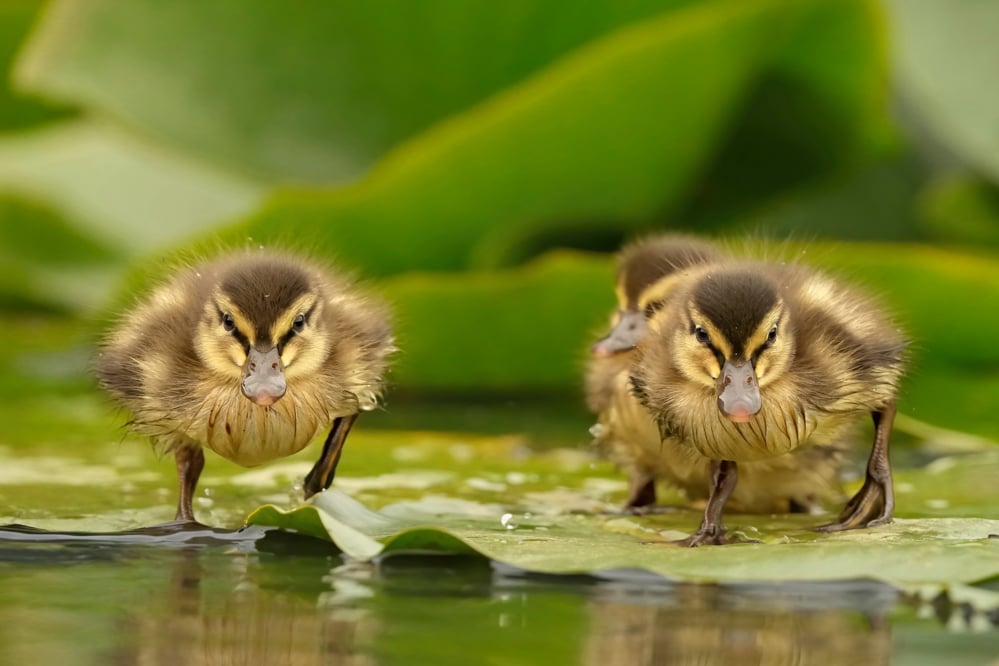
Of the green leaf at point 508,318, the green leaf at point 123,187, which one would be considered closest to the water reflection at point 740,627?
the green leaf at point 508,318

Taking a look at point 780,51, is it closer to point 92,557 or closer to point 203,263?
point 203,263

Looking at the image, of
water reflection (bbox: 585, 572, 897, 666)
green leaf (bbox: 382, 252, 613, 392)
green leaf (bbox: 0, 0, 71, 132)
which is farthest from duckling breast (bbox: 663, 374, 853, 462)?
green leaf (bbox: 0, 0, 71, 132)

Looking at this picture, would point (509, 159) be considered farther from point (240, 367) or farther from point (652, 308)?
point (240, 367)

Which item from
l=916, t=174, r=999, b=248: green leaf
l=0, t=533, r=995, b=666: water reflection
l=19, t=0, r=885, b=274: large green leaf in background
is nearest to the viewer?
l=0, t=533, r=995, b=666: water reflection

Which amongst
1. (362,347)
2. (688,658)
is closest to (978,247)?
(362,347)

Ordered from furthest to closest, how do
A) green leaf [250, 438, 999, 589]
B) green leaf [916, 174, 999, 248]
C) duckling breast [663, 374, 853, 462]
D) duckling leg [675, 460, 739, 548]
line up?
green leaf [916, 174, 999, 248]
duckling breast [663, 374, 853, 462]
duckling leg [675, 460, 739, 548]
green leaf [250, 438, 999, 589]

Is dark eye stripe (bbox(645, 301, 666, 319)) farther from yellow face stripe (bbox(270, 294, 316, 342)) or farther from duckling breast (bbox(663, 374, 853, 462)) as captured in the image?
yellow face stripe (bbox(270, 294, 316, 342))
